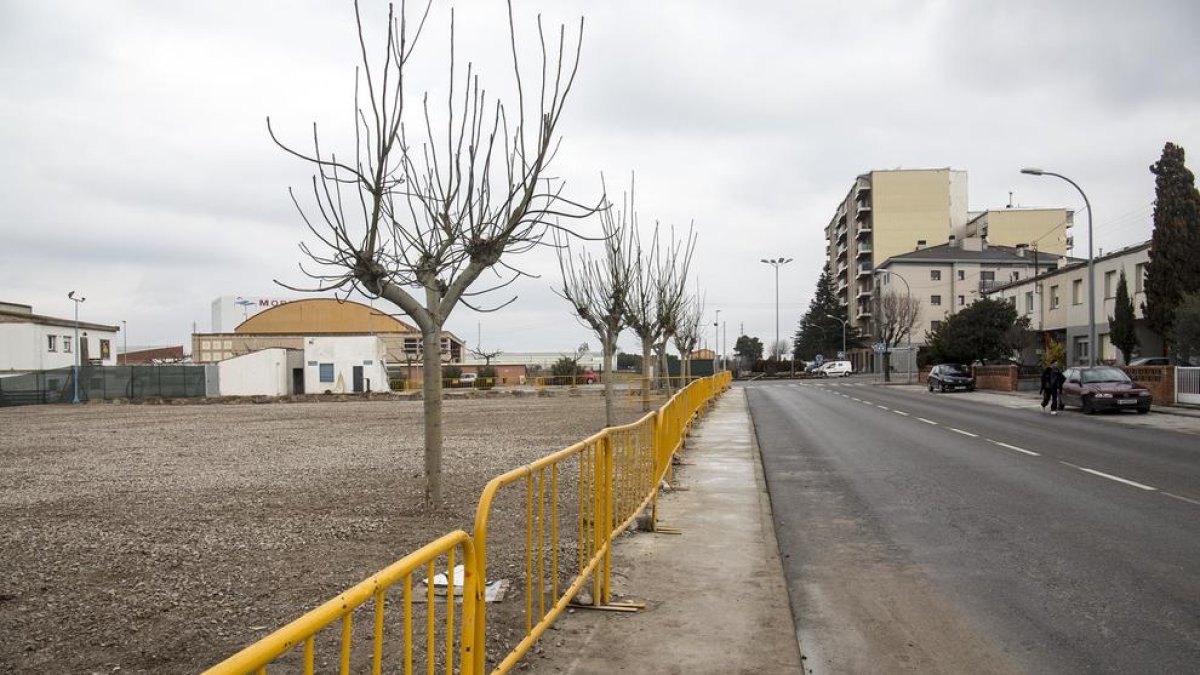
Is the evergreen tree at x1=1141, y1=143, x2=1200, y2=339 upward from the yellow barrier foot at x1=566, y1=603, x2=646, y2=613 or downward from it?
upward

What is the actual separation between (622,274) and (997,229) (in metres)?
77.2

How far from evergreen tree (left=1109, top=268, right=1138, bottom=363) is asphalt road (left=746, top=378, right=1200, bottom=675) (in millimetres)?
25324

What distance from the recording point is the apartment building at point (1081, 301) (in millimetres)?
40219

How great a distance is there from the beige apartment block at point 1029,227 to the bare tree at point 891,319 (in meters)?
21.8

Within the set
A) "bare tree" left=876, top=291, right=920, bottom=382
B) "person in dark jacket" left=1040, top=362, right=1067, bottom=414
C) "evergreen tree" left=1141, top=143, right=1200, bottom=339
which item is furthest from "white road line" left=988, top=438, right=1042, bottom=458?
"bare tree" left=876, top=291, right=920, bottom=382

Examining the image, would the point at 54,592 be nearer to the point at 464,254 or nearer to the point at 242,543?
the point at 242,543

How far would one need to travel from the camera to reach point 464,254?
878cm

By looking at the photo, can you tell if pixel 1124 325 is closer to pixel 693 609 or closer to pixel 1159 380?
pixel 1159 380

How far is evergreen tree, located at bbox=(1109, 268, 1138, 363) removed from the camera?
123ft

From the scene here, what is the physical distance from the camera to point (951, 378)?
42.6 meters

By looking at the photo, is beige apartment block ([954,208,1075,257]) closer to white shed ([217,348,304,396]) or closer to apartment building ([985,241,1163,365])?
apartment building ([985,241,1163,365])

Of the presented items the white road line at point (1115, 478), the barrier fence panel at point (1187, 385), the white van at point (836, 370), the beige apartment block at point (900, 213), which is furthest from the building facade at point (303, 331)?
the white road line at point (1115, 478)

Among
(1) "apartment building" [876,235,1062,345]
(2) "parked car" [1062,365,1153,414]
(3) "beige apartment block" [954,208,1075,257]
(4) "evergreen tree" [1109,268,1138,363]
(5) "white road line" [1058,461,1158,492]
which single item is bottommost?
(5) "white road line" [1058,461,1158,492]

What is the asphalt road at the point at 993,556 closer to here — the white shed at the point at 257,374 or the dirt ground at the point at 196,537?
the dirt ground at the point at 196,537
